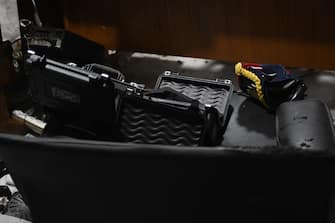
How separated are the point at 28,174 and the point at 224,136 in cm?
92

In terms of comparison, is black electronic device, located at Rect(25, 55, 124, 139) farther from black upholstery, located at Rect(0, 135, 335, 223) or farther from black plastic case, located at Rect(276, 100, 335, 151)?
black upholstery, located at Rect(0, 135, 335, 223)

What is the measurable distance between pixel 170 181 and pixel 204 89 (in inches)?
43.7

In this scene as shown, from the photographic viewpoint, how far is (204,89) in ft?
5.90

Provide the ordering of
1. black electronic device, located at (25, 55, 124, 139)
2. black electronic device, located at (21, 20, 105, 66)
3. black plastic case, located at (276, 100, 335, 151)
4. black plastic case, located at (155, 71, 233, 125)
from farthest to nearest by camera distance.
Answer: black electronic device, located at (21, 20, 105, 66)
black plastic case, located at (155, 71, 233, 125)
black electronic device, located at (25, 55, 124, 139)
black plastic case, located at (276, 100, 335, 151)

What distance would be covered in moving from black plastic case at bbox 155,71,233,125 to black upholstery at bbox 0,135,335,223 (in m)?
0.98

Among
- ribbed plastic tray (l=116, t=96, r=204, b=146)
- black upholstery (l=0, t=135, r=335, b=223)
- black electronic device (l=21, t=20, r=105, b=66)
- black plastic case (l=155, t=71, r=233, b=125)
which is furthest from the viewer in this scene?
black electronic device (l=21, t=20, r=105, b=66)

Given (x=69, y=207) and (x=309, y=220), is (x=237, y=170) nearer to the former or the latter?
(x=309, y=220)

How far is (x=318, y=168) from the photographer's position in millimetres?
647

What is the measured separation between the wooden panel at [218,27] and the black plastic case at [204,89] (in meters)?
0.50

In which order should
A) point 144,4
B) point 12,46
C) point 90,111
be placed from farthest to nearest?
point 144,4 → point 12,46 → point 90,111

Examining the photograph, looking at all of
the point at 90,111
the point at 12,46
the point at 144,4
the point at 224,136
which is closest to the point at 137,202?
the point at 90,111

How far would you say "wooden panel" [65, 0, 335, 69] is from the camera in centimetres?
217

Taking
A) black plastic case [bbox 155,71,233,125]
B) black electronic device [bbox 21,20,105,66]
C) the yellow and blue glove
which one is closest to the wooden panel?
black electronic device [bbox 21,20,105,66]

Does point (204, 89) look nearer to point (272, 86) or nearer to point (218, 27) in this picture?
point (272, 86)
